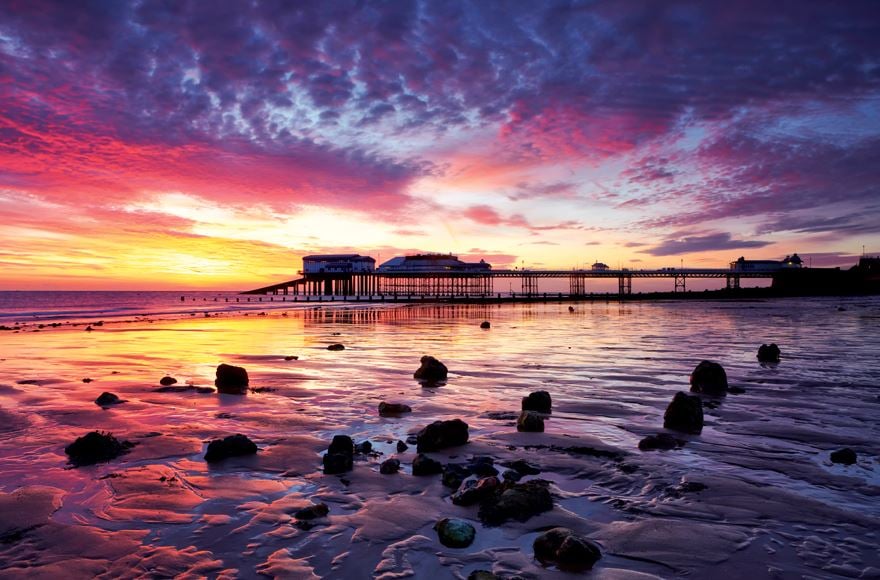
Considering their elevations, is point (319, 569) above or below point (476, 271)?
below

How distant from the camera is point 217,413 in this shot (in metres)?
11.2

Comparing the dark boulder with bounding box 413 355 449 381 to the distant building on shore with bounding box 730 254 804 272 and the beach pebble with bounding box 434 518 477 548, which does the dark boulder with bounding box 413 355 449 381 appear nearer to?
the beach pebble with bounding box 434 518 477 548

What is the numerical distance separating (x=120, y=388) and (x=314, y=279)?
120697mm

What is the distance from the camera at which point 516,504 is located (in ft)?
19.4

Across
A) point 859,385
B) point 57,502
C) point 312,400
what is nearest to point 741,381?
point 859,385

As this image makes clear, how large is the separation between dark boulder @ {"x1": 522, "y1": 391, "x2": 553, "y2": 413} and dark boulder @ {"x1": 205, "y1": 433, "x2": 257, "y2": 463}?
560 cm

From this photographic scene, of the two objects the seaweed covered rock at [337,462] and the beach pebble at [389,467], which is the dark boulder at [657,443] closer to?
the beach pebble at [389,467]

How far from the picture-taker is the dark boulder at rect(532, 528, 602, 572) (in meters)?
4.71

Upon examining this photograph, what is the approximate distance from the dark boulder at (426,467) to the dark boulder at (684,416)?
4795 mm

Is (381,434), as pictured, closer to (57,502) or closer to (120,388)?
(57,502)

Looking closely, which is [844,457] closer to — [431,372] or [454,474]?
[454,474]

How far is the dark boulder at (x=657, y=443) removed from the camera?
27.1ft

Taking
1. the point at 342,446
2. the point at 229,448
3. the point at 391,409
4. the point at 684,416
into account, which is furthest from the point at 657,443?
the point at 229,448

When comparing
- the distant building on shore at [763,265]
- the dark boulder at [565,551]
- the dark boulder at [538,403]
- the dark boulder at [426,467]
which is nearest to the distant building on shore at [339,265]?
the distant building on shore at [763,265]
